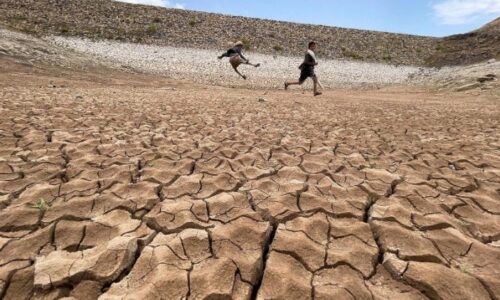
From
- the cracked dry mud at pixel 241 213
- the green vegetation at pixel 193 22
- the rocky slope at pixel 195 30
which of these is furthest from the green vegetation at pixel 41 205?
the green vegetation at pixel 193 22

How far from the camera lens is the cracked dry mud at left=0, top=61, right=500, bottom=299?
1.78 meters

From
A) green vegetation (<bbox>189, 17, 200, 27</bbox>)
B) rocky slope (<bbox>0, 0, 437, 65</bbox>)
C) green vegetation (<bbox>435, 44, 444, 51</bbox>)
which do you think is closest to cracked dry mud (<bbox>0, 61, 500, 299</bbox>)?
rocky slope (<bbox>0, 0, 437, 65</bbox>)

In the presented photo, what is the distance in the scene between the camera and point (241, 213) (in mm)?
2418

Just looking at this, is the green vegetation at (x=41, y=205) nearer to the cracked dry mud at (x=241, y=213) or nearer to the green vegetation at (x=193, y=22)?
the cracked dry mud at (x=241, y=213)

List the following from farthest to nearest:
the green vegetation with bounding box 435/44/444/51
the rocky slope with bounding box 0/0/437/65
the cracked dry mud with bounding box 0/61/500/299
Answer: the green vegetation with bounding box 435/44/444/51, the rocky slope with bounding box 0/0/437/65, the cracked dry mud with bounding box 0/61/500/299

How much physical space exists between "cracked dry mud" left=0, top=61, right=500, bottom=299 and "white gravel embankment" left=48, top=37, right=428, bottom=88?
Answer: 921 centimetres

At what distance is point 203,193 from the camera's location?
2.73 meters

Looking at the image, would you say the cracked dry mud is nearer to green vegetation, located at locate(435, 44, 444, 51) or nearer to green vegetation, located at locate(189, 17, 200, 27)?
green vegetation, located at locate(189, 17, 200, 27)

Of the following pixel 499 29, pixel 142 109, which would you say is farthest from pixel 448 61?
pixel 142 109

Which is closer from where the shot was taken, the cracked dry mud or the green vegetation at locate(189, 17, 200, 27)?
the cracked dry mud

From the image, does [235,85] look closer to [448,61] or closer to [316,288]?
[316,288]

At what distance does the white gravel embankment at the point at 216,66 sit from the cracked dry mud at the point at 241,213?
9.21 meters

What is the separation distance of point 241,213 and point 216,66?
1483 cm

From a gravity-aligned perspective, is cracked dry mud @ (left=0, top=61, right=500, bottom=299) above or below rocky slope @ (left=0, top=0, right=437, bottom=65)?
below
